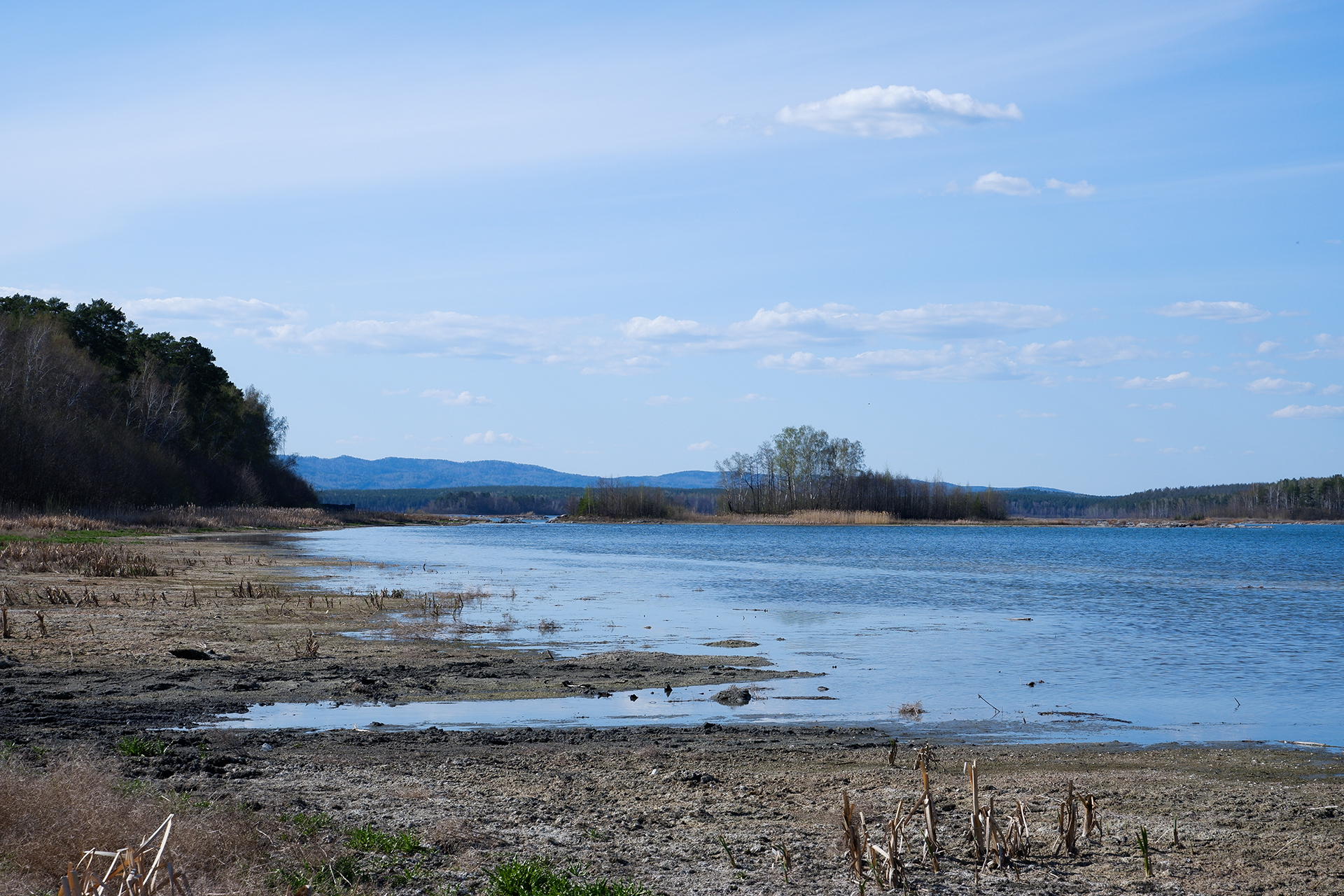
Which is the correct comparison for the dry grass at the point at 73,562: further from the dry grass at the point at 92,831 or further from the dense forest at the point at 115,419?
the dense forest at the point at 115,419

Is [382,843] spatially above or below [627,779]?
above

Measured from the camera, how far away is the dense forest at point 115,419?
5794 cm

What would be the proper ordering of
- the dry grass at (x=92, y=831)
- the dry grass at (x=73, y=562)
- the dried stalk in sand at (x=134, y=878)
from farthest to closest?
the dry grass at (x=73, y=562), the dry grass at (x=92, y=831), the dried stalk in sand at (x=134, y=878)

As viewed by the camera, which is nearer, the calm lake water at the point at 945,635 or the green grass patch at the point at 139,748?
the green grass patch at the point at 139,748

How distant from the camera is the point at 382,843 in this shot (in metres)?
6.52

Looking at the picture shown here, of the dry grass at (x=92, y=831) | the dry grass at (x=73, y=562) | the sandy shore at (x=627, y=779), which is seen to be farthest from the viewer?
the dry grass at (x=73, y=562)

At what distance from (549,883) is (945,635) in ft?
56.8

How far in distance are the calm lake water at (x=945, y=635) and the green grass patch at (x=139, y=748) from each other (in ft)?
7.61

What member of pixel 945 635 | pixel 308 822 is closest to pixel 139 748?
pixel 308 822

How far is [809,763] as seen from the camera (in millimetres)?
9742

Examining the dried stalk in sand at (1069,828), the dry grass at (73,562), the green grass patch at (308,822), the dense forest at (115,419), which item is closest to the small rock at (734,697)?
the dried stalk in sand at (1069,828)

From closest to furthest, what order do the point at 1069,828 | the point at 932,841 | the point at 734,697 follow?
the point at 932,841 → the point at 1069,828 → the point at 734,697

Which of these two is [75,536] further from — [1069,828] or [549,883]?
[1069,828]

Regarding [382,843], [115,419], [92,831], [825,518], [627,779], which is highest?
[115,419]
